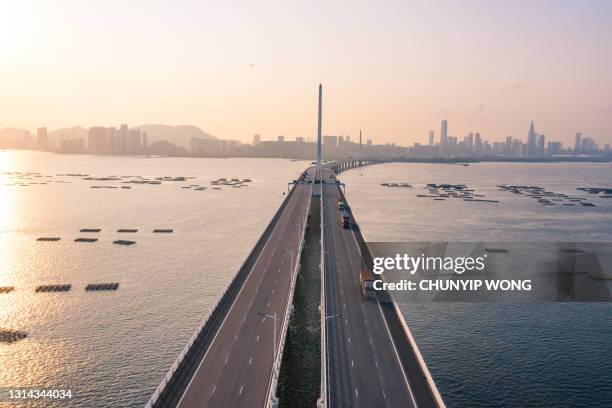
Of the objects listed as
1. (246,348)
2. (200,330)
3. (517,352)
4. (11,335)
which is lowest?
(11,335)

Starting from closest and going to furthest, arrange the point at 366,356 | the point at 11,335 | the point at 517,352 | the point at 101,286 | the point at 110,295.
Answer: the point at 366,356 → the point at 517,352 → the point at 11,335 → the point at 110,295 → the point at 101,286

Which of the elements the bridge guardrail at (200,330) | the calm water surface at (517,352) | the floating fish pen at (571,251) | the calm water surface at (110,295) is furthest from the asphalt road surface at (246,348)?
the floating fish pen at (571,251)

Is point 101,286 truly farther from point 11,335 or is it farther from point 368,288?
point 368,288

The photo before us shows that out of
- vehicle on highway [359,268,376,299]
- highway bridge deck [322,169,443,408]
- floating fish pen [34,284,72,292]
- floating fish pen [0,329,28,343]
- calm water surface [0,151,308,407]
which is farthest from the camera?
floating fish pen [34,284,72,292]

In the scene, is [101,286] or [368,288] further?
[101,286]

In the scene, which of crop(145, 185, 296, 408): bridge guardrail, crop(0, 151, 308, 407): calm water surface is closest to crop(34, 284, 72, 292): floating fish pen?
crop(0, 151, 308, 407): calm water surface

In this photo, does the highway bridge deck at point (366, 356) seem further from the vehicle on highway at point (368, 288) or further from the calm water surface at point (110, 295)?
the calm water surface at point (110, 295)

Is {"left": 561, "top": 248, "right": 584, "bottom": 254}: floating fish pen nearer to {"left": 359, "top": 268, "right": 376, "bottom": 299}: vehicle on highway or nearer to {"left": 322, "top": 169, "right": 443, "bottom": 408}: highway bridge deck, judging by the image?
{"left": 322, "top": 169, "right": 443, "bottom": 408}: highway bridge deck

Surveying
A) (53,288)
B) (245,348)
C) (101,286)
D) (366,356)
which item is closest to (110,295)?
(101,286)
